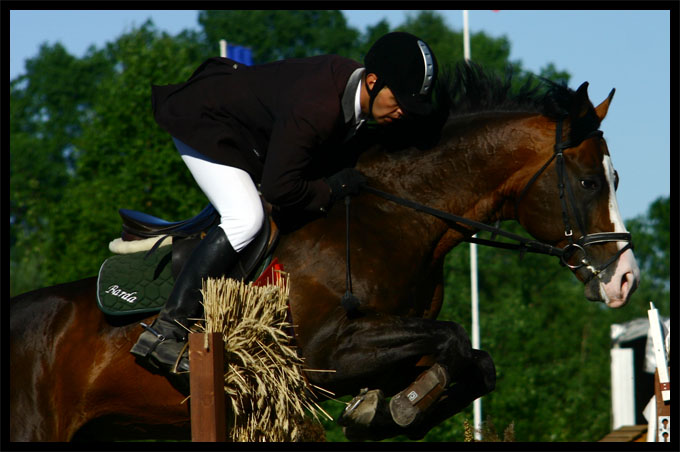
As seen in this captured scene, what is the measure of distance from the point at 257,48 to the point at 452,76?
3126 cm

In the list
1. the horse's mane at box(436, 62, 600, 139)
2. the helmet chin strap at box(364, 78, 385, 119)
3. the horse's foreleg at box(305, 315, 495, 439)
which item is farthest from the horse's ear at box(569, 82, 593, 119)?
the horse's foreleg at box(305, 315, 495, 439)

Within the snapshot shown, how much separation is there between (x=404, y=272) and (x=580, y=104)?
1.18m

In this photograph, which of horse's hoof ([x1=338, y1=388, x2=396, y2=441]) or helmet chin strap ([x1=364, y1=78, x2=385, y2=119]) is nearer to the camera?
horse's hoof ([x1=338, y1=388, x2=396, y2=441])

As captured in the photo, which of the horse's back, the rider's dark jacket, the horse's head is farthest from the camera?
the horse's back

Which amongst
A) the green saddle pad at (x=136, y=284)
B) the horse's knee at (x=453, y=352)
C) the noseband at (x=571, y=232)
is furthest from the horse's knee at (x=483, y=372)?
the green saddle pad at (x=136, y=284)

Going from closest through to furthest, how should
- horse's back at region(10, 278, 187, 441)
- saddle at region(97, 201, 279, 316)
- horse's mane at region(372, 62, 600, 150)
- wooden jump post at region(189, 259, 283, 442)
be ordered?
1. wooden jump post at region(189, 259, 283, 442)
2. saddle at region(97, 201, 279, 316)
3. horse's back at region(10, 278, 187, 441)
4. horse's mane at region(372, 62, 600, 150)

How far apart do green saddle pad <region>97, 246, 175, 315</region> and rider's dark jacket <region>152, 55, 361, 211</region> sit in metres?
0.65

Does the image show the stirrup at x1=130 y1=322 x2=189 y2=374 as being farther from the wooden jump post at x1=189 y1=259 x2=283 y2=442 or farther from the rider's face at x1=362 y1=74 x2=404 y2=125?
the rider's face at x1=362 y1=74 x2=404 y2=125

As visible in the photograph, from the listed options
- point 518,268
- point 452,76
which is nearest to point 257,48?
point 518,268

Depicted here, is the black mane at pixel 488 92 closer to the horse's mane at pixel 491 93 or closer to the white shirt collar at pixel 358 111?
the horse's mane at pixel 491 93

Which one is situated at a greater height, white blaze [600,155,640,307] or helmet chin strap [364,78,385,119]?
helmet chin strap [364,78,385,119]

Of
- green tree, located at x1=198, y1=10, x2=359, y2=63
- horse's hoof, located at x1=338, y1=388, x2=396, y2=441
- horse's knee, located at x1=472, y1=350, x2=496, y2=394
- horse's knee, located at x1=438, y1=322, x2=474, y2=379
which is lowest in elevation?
horse's hoof, located at x1=338, y1=388, x2=396, y2=441

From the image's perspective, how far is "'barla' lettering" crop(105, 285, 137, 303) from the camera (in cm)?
470

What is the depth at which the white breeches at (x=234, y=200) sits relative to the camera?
14.8 ft
